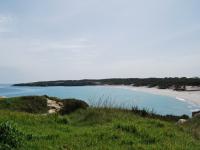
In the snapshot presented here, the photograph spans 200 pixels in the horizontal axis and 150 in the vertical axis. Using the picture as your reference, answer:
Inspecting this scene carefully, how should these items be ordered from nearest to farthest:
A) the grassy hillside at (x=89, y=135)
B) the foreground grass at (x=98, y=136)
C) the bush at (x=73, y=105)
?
the grassy hillside at (x=89, y=135) < the foreground grass at (x=98, y=136) < the bush at (x=73, y=105)

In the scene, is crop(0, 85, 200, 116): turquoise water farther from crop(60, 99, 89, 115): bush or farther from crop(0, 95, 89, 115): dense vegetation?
crop(0, 95, 89, 115): dense vegetation

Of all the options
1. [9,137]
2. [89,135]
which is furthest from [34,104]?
[9,137]

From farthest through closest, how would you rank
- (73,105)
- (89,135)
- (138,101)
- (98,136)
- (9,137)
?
(138,101) → (73,105) → (89,135) → (98,136) → (9,137)

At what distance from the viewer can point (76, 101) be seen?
82.1ft

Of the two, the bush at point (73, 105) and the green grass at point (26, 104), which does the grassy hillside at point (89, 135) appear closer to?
the green grass at point (26, 104)

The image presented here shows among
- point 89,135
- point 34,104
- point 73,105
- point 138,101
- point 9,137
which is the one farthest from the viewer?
point 138,101

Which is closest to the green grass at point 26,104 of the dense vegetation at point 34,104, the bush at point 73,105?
the dense vegetation at point 34,104

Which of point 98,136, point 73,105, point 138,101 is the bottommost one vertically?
point 138,101

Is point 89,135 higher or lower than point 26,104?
lower

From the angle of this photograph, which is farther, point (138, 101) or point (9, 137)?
point (138, 101)

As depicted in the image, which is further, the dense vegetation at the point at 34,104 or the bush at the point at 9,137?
the dense vegetation at the point at 34,104

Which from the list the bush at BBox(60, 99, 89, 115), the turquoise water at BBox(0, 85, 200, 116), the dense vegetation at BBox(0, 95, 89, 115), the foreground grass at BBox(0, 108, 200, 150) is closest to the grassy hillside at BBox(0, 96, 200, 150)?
the foreground grass at BBox(0, 108, 200, 150)

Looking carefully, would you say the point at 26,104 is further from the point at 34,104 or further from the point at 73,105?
the point at 73,105

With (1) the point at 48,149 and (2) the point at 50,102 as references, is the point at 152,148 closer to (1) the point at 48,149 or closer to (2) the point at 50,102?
(1) the point at 48,149
